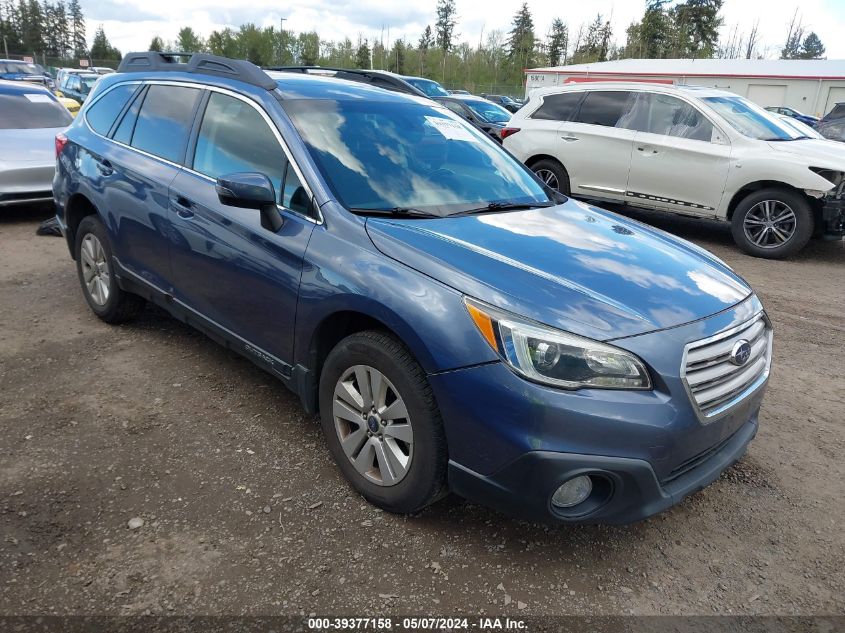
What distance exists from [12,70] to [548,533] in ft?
83.6

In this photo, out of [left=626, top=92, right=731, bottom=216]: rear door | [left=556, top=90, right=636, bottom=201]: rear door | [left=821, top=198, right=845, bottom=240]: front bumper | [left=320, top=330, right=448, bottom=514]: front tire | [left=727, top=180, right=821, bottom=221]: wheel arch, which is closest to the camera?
[left=320, top=330, right=448, bottom=514]: front tire

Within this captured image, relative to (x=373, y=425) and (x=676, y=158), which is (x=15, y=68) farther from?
(x=373, y=425)

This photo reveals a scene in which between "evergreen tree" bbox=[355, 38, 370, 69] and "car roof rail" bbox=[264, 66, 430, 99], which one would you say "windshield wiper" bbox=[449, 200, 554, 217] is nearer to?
"car roof rail" bbox=[264, 66, 430, 99]

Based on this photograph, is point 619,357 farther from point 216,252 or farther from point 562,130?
point 562,130

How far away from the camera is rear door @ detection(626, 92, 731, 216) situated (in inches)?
296

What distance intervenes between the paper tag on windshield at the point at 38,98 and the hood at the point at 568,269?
8579mm

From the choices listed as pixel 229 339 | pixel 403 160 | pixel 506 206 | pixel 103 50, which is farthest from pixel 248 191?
pixel 103 50

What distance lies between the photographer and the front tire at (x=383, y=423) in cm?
244

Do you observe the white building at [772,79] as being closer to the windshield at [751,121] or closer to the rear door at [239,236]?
the windshield at [751,121]

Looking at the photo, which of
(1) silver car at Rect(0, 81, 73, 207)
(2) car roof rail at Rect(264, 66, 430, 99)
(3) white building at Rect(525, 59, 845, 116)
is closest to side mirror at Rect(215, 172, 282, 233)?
(2) car roof rail at Rect(264, 66, 430, 99)

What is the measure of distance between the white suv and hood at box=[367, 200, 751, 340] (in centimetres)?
481

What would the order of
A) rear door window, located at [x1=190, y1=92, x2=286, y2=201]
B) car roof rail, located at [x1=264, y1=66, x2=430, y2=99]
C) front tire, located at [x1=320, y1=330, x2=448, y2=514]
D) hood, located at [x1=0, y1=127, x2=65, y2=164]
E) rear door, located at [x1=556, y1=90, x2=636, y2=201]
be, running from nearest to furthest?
front tire, located at [x1=320, y1=330, x2=448, y2=514]
rear door window, located at [x1=190, y1=92, x2=286, y2=201]
car roof rail, located at [x1=264, y1=66, x2=430, y2=99]
hood, located at [x1=0, y1=127, x2=65, y2=164]
rear door, located at [x1=556, y1=90, x2=636, y2=201]

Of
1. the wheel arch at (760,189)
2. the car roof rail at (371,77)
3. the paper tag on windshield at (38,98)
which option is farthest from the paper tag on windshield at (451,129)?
the paper tag on windshield at (38,98)

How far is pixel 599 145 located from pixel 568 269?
20.8 feet
